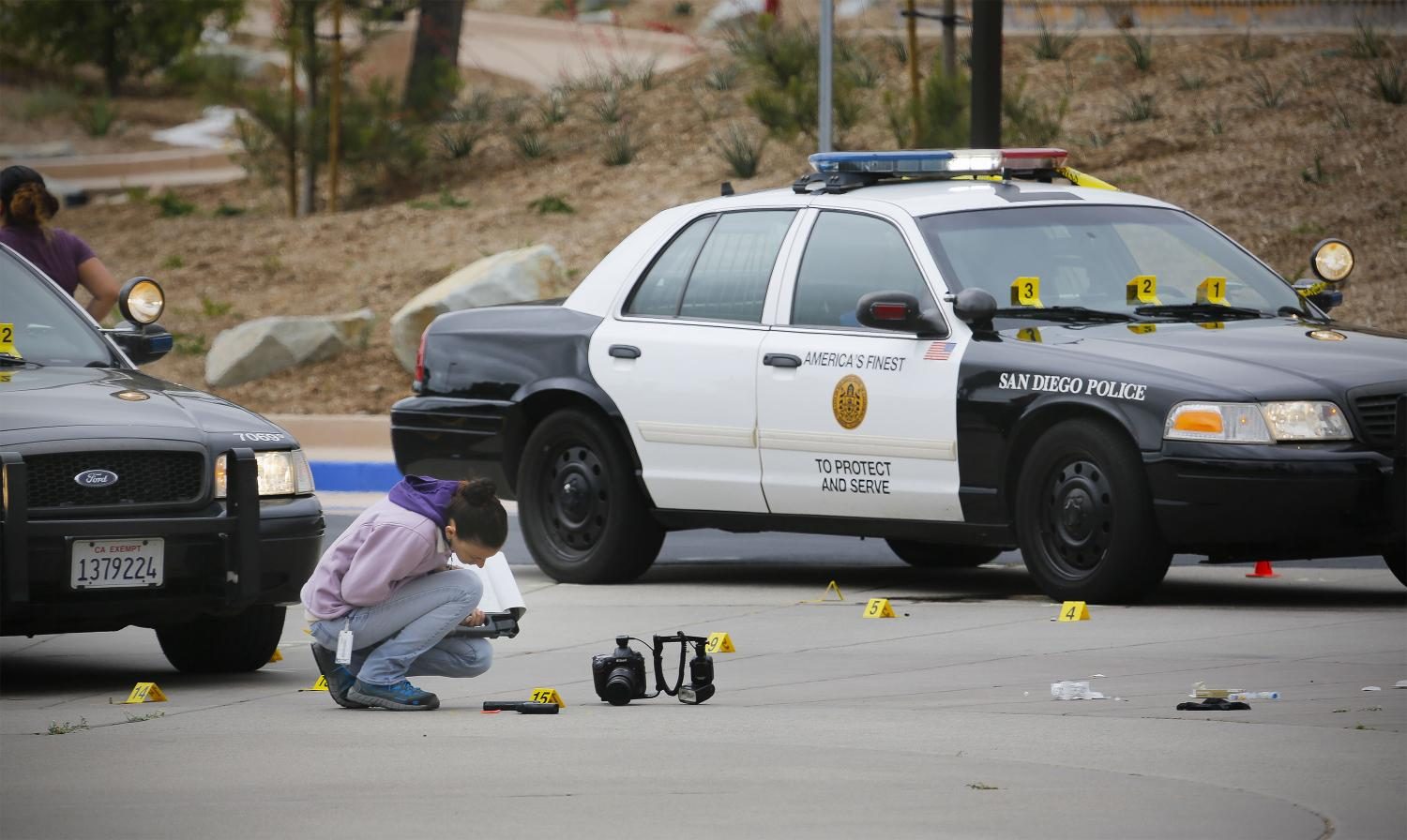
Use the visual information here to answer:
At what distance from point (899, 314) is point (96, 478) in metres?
3.44

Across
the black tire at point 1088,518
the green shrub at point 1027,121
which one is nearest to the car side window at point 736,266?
the black tire at point 1088,518

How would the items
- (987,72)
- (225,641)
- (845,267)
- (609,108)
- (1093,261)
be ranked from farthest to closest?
(609,108) → (987,72) → (845,267) → (1093,261) → (225,641)

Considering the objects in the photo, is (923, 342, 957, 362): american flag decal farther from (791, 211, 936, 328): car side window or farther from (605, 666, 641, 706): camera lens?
(605, 666, 641, 706): camera lens

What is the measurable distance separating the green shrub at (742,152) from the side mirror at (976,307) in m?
12.6

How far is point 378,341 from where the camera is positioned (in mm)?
20516

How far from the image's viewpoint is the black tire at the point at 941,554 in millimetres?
11742

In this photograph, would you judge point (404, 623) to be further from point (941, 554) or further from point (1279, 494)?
point (941, 554)

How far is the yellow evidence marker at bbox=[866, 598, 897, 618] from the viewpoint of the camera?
988 cm

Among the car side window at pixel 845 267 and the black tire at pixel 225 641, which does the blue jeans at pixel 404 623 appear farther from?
the car side window at pixel 845 267

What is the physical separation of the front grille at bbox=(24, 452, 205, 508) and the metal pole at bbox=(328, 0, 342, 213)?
16004 millimetres

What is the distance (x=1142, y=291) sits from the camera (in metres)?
10.3

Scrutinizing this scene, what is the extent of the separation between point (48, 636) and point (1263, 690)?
4990 millimetres

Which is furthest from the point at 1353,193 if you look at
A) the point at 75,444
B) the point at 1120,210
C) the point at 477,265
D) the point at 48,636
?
the point at 75,444

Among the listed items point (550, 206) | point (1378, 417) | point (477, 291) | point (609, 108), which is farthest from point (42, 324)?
point (609, 108)
